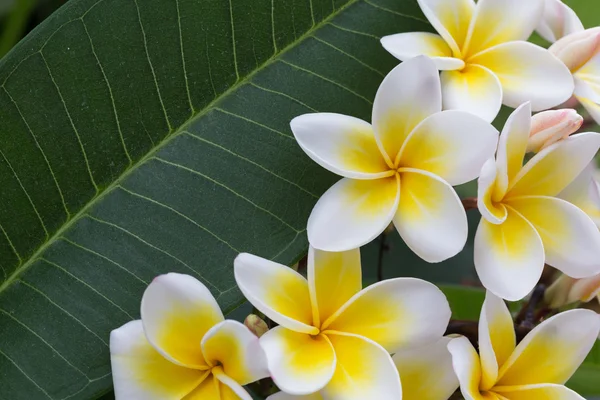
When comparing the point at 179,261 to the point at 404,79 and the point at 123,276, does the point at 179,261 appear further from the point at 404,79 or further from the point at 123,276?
the point at 404,79

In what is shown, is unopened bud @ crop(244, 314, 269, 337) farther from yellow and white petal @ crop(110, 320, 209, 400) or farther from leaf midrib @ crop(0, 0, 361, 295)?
leaf midrib @ crop(0, 0, 361, 295)

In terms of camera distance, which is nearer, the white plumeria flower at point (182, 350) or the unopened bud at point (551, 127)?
the white plumeria flower at point (182, 350)

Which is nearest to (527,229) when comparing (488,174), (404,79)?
(488,174)

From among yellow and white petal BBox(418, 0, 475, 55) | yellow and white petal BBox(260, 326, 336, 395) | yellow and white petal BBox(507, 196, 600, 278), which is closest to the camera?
yellow and white petal BBox(260, 326, 336, 395)

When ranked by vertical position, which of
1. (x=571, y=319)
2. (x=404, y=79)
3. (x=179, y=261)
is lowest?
(x=571, y=319)

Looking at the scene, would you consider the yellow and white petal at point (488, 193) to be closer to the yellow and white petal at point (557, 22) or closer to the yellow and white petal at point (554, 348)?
the yellow and white petal at point (554, 348)

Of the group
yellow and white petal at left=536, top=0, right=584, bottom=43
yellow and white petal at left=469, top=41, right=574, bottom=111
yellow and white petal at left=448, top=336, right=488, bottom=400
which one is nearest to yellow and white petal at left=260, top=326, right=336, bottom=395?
yellow and white petal at left=448, top=336, right=488, bottom=400

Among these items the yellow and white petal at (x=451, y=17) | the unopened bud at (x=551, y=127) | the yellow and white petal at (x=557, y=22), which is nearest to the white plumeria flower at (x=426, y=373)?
the unopened bud at (x=551, y=127)
